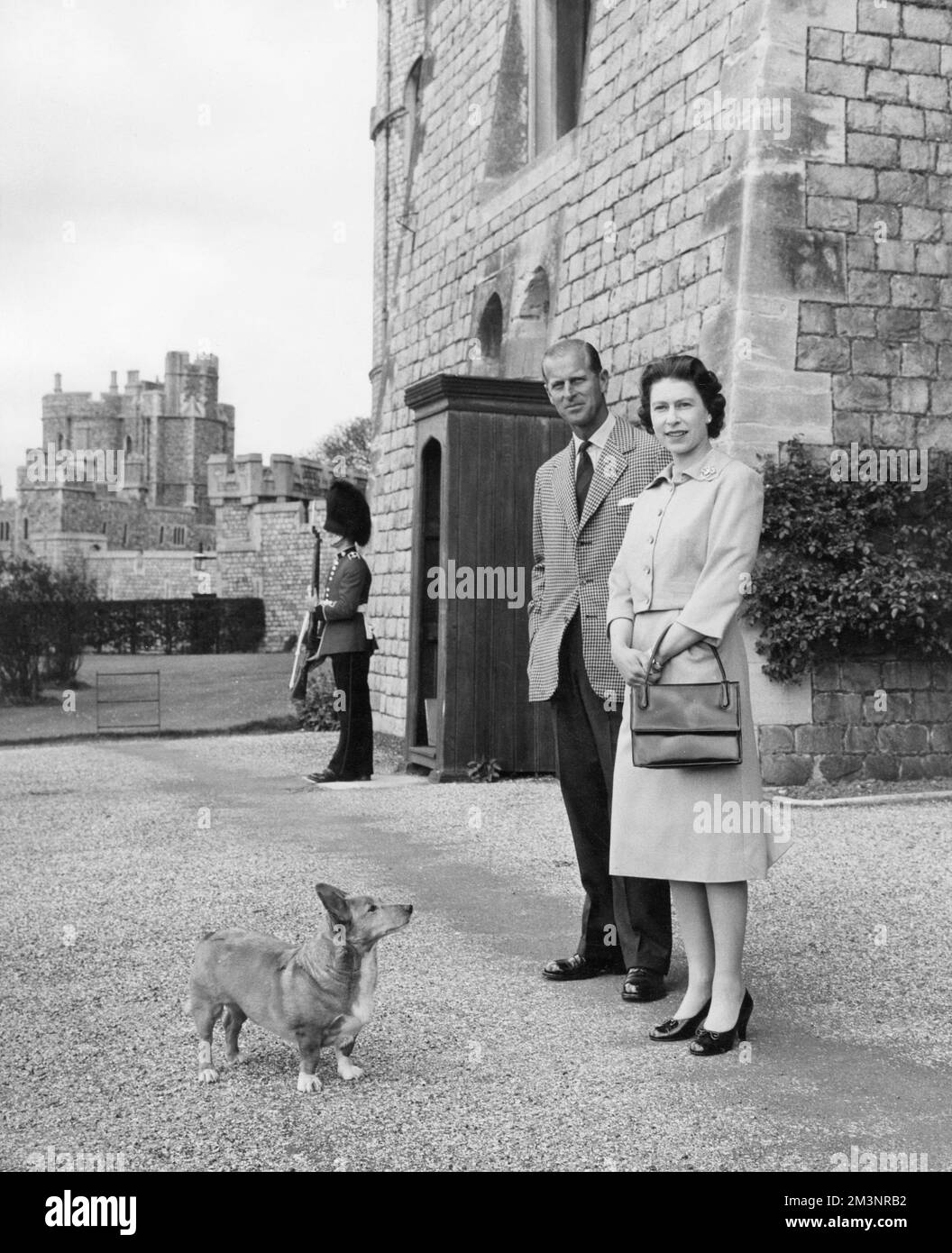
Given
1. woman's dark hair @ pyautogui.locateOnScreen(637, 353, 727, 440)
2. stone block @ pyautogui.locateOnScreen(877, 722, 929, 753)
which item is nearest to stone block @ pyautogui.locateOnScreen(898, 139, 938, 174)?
stone block @ pyautogui.locateOnScreen(877, 722, 929, 753)

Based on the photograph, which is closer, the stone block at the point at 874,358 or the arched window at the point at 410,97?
the stone block at the point at 874,358

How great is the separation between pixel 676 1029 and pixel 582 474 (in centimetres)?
180

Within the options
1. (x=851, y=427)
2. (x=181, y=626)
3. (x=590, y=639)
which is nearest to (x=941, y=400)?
(x=851, y=427)

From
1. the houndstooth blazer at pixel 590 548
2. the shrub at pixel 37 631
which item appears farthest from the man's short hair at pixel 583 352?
the shrub at pixel 37 631

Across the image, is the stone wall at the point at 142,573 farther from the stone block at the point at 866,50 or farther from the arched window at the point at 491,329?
the stone block at the point at 866,50

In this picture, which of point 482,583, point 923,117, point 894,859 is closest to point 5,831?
point 482,583

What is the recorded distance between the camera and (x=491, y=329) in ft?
43.9

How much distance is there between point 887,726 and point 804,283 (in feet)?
9.43

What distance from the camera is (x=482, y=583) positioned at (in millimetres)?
10297

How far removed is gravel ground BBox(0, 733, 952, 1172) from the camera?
3230 millimetres

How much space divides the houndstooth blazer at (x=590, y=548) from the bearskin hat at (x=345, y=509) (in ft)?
17.0

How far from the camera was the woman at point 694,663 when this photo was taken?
386 centimetres

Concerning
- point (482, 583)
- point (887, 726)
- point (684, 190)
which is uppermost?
point (684, 190)
